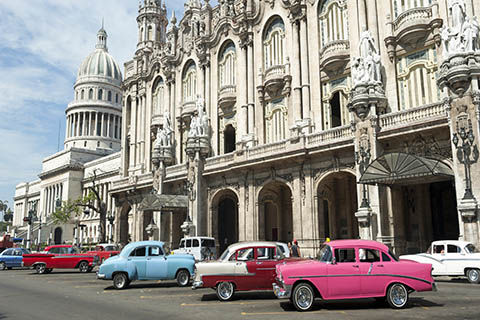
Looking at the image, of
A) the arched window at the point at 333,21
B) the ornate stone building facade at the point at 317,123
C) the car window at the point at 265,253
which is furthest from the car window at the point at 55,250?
the arched window at the point at 333,21

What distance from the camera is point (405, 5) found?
2647 cm

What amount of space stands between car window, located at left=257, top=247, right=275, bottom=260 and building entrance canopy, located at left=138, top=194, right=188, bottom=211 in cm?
2126

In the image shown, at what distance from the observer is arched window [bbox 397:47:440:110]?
24828 millimetres

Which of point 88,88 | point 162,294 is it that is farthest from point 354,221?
point 88,88

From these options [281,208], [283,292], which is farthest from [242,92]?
[283,292]

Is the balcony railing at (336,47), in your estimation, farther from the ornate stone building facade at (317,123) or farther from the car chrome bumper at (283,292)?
the car chrome bumper at (283,292)

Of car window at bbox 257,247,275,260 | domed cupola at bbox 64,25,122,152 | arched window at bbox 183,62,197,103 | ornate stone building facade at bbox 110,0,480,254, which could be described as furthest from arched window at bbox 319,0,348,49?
domed cupola at bbox 64,25,122,152

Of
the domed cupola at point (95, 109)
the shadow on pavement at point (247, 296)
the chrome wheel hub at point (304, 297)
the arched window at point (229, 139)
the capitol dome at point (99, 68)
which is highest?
the capitol dome at point (99, 68)

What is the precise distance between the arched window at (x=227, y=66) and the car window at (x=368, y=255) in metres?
26.8

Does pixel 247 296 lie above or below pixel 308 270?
below

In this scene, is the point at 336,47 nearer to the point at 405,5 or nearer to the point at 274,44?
the point at 405,5

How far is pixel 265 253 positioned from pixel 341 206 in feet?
55.4

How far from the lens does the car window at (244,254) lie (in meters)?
14.2

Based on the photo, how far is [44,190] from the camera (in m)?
96.1
